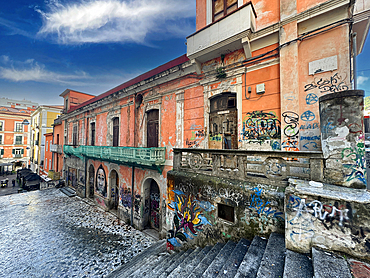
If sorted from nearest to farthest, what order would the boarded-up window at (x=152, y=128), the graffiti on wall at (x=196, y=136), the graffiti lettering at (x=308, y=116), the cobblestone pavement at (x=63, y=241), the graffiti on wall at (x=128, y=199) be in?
the graffiti lettering at (x=308, y=116) → the cobblestone pavement at (x=63, y=241) → the graffiti on wall at (x=196, y=136) → the boarded-up window at (x=152, y=128) → the graffiti on wall at (x=128, y=199)

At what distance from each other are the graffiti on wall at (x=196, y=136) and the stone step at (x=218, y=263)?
3833mm

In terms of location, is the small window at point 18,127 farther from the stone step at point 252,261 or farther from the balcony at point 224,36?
the stone step at point 252,261

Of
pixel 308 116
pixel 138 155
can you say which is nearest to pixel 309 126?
pixel 308 116

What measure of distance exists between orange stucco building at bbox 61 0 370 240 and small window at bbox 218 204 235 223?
1371 mm

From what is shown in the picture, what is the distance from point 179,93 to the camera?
24.1ft

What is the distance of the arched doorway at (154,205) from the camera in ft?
28.0

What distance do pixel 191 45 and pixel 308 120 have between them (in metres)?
5.04

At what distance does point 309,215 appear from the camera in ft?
8.13

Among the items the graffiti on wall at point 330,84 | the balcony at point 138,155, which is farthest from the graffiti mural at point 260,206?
the balcony at point 138,155

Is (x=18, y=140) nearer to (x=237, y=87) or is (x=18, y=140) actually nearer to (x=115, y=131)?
(x=115, y=131)

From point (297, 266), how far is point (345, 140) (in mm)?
2258

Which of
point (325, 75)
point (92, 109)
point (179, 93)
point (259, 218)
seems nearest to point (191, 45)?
point (179, 93)

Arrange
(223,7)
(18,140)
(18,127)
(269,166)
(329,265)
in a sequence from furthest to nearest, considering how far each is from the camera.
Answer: (18,140) → (18,127) → (223,7) → (269,166) → (329,265)

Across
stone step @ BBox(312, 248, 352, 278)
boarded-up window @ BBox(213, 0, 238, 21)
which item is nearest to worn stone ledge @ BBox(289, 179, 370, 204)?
stone step @ BBox(312, 248, 352, 278)
